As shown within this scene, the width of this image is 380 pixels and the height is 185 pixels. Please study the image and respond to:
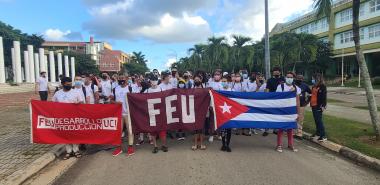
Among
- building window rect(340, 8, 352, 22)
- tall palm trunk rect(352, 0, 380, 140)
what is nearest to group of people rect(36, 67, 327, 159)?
tall palm trunk rect(352, 0, 380, 140)

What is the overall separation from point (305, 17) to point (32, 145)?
65101 mm

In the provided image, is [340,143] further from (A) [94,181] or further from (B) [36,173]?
(B) [36,173]

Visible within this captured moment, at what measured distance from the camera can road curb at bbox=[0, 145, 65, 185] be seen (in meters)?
6.64

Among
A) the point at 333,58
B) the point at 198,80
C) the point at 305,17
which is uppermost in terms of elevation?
the point at 305,17

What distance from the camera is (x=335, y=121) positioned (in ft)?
44.8

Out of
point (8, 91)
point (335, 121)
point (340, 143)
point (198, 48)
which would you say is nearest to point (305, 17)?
point (198, 48)

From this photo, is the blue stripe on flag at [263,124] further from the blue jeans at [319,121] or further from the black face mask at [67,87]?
the black face mask at [67,87]

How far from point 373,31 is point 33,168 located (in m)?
49.7

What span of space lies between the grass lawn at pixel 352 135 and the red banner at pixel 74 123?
5585 mm

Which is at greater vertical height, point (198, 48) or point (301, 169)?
point (198, 48)

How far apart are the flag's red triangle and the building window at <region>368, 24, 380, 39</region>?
1761 inches

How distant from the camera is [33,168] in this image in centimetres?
743

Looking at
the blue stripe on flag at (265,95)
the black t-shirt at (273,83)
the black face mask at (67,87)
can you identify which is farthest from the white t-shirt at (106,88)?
the black t-shirt at (273,83)

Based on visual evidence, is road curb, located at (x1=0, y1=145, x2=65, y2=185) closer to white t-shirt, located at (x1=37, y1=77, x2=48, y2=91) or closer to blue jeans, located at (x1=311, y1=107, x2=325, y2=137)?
blue jeans, located at (x1=311, y1=107, x2=325, y2=137)
